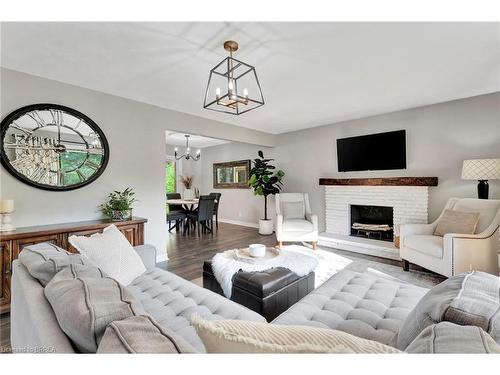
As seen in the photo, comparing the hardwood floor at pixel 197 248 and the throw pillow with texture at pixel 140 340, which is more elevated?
the throw pillow with texture at pixel 140 340

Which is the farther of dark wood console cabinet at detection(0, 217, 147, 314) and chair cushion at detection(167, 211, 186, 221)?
chair cushion at detection(167, 211, 186, 221)

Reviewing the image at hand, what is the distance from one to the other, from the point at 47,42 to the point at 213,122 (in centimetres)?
246

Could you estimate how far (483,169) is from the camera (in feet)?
9.04

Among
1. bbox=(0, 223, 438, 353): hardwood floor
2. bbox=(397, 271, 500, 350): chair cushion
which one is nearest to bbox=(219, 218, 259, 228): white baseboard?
bbox=(0, 223, 438, 353): hardwood floor

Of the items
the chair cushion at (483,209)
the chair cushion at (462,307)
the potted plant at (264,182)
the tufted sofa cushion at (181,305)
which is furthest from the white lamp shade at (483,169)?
the tufted sofa cushion at (181,305)

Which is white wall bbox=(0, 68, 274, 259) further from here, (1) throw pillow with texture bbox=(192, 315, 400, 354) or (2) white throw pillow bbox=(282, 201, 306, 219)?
(1) throw pillow with texture bbox=(192, 315, 400, 354)

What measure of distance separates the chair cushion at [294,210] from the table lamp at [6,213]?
3774 mm

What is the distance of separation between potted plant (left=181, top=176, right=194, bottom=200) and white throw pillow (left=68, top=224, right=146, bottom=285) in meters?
5.83

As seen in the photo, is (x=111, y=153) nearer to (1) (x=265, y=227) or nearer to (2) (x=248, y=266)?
(2) (x=248, y=266)

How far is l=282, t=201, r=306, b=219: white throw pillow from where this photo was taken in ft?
14.7

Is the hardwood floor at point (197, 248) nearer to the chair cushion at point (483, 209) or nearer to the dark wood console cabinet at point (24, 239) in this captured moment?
the dark wood console cabinet at point (24, 239)

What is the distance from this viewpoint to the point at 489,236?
2451mm

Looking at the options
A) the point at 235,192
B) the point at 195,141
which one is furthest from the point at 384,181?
the point at 195,141

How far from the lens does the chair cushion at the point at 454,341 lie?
548 millimetres
